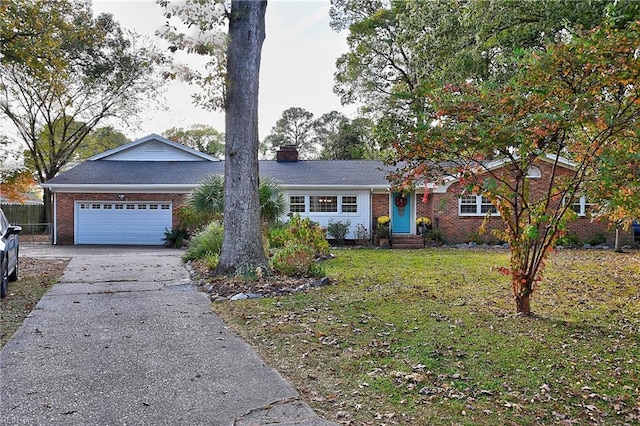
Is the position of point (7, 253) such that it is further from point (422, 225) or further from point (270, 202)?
point (422, 225)

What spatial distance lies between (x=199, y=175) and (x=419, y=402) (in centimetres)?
1763

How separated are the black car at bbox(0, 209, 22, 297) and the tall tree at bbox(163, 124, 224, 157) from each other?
3129cm

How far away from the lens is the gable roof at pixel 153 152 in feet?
70.9

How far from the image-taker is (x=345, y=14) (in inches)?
1054

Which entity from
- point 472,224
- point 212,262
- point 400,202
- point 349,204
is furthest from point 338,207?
point 212,262

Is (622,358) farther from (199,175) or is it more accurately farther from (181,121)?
(181,121)

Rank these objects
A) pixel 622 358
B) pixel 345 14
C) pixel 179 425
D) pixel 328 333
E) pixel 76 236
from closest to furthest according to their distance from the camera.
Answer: pixel 179 425 → pixel 622 358 → pixel 328 333 → pixel 76 236 → pixel 345 14

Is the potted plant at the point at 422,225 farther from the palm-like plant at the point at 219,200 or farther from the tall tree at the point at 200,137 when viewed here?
the tall tree at the point at 200,137

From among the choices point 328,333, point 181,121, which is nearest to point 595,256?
point 328,333

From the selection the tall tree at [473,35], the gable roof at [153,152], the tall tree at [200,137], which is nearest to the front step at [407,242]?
the tall tree at [473,35]

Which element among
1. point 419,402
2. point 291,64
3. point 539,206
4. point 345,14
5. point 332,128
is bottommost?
point 419,402

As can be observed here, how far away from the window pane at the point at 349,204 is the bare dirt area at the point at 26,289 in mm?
10278

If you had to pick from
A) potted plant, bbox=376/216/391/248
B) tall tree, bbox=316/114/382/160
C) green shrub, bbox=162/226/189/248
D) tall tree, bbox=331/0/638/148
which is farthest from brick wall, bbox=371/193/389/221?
tall tree, bbox=316/114/382/160

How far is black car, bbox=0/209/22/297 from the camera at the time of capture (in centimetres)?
732
